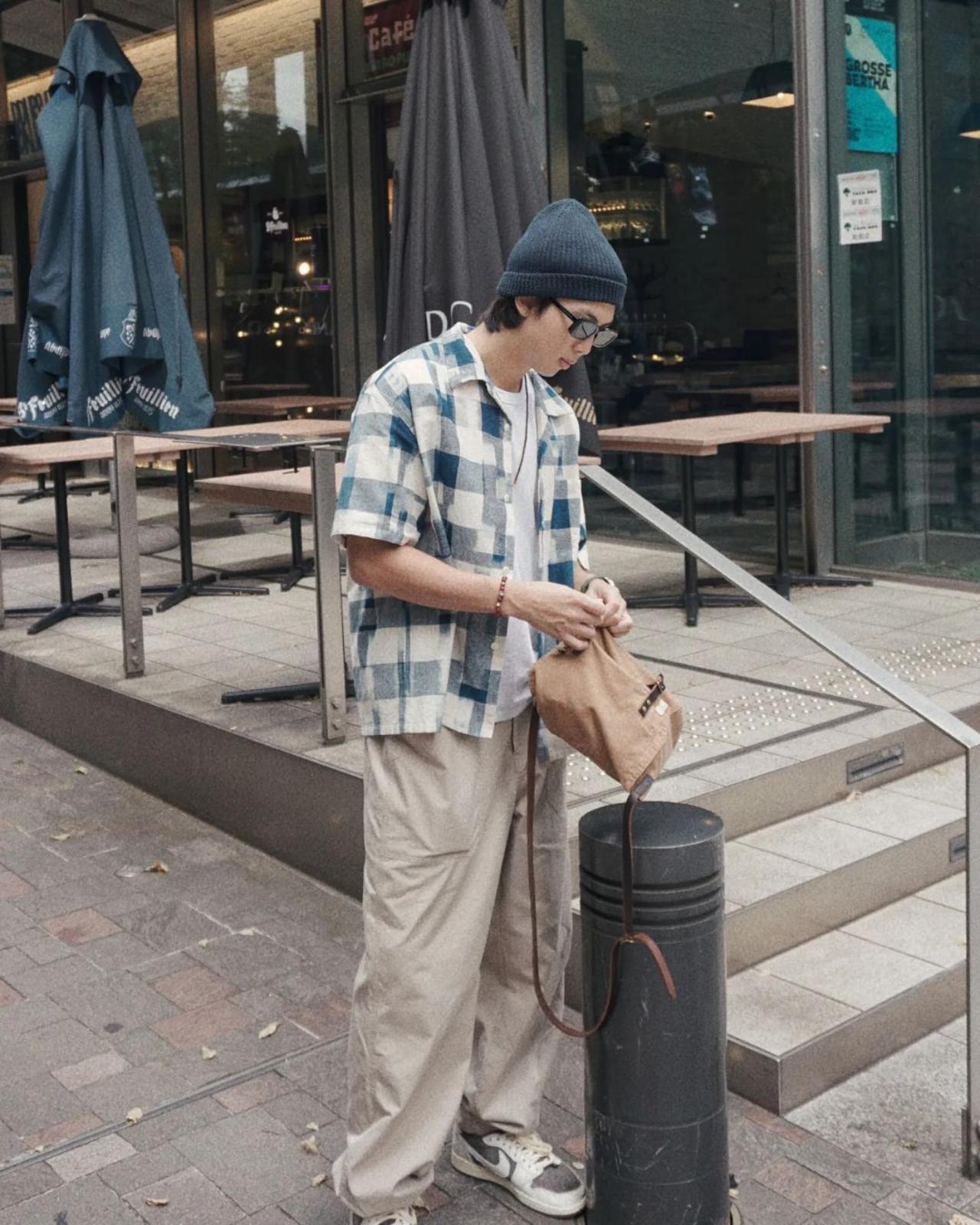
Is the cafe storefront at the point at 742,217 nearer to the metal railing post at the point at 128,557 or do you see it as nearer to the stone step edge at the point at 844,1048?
the metal railing post at the point at 128,557

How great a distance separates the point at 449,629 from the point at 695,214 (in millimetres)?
6310

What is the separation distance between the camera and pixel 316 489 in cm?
494

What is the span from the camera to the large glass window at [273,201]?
11180 millimetres

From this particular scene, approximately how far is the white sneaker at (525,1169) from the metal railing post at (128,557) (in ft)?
10.7

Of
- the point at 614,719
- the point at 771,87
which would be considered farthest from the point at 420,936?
the point at 771,87

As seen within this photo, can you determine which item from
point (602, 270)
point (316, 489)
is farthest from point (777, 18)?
point (602, 270)

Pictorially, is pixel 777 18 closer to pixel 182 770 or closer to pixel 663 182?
pixel 663 182

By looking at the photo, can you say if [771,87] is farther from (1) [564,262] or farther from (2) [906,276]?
(1) [564,262]

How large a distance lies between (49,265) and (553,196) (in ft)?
10.1

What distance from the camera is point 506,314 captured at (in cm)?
285

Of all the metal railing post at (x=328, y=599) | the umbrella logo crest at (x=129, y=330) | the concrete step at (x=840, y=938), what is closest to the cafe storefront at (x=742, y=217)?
the umbrella logo crest at (x=129, y=330)

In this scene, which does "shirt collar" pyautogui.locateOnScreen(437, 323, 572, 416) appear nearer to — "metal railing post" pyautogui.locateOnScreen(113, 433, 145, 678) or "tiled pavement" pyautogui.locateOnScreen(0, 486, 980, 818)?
"tiled pavement" pyautogui.locateOnScreen(0, 486, 980, 818)

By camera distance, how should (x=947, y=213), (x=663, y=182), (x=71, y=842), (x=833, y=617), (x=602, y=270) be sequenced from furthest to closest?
1. (x=663, y=182)
2. (x=947, y=213)
3. (x=833, y=617)
4. (x=71, y=842)
5. (x=602, y=270)

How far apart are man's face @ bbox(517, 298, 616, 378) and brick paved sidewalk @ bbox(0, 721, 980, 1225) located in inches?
65.9
